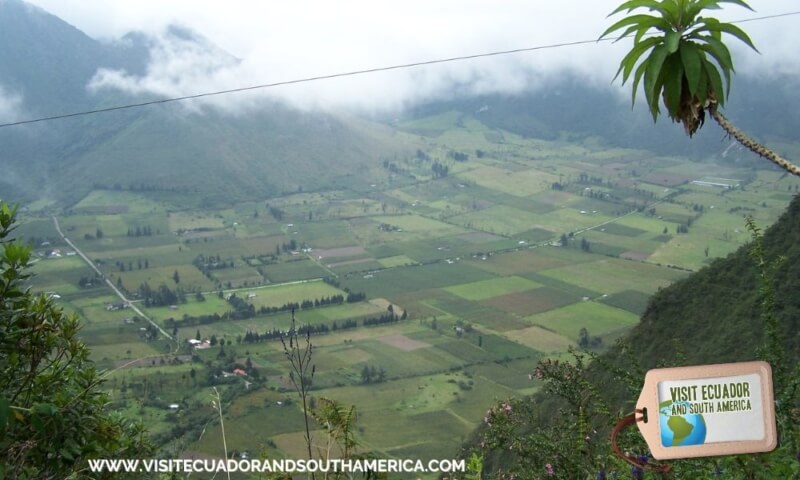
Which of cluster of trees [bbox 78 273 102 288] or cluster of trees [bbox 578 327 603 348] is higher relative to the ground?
cluster of trees [bbox 78 273 102 288]

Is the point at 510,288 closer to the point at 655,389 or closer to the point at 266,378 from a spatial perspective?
the point at 266,378

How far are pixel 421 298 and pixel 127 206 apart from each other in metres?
78.9

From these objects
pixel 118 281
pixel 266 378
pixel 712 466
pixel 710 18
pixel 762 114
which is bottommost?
pixel 266 378

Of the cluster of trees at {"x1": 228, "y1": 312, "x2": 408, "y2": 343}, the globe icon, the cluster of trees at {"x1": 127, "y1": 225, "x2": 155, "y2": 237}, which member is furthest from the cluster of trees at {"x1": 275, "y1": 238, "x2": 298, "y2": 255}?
the globe icon

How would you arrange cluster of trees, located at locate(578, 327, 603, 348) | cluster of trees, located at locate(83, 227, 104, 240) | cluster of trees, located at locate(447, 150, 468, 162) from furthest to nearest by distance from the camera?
cluster of trees, located at locate(447, 150, 468, 162) < cluster of trees, located at locate(83, 227, 104, 240) < cluster of trees, located at locate(578, 327, 603, 348)

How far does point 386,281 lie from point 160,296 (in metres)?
27.3

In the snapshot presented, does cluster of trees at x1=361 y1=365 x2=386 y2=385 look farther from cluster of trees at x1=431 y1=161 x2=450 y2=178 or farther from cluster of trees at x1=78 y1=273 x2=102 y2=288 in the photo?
cluster of trees at x1=431 y1=161 x2=450 y2=178

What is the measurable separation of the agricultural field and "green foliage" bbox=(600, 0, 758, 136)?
1588cm

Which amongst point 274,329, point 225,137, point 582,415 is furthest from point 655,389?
point 225,137

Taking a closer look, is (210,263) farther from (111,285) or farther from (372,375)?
(372,375)

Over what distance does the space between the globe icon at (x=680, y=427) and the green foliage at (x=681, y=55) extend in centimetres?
181

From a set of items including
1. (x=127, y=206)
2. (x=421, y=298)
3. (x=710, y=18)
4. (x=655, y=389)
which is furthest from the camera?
(x=127, y=206)

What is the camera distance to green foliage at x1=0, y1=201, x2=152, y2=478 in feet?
14.5

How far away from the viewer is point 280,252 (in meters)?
108
